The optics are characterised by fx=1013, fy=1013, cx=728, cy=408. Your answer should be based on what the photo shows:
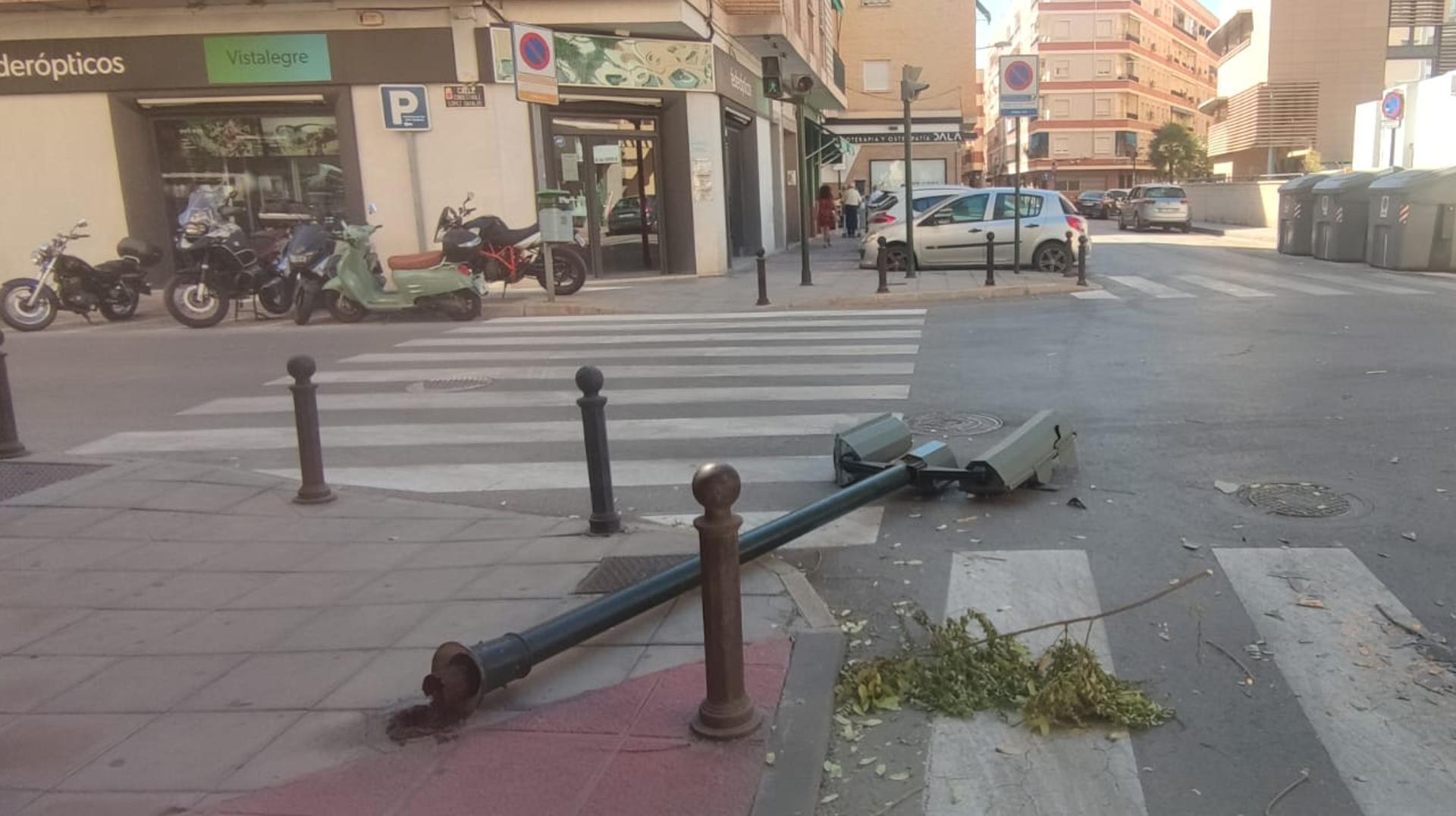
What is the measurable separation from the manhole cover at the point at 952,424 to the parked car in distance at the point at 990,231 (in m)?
10.8

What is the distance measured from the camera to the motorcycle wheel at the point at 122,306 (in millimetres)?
14562

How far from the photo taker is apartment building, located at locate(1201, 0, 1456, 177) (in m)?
51.3

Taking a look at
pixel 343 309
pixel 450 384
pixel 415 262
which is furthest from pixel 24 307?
pixel 450 384

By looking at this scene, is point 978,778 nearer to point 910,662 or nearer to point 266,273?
point 910,662

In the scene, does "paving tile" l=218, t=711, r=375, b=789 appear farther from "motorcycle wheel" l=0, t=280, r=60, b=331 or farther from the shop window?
the shop window

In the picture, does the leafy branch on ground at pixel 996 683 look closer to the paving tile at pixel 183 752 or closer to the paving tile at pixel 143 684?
the paving tile at pixel 183 752

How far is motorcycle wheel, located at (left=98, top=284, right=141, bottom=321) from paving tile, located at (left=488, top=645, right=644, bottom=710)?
13.8m

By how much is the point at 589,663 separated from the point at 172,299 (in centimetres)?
1259

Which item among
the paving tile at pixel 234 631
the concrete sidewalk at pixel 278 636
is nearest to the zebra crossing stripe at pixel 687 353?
the concrete sidewalk at pixel 278 636

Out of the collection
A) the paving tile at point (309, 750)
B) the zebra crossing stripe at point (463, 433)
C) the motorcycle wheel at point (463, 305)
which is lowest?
the paving tile at point (309, 750)

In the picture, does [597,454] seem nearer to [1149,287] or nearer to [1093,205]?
[1149,287]

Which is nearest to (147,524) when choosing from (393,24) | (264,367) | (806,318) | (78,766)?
(78,766)

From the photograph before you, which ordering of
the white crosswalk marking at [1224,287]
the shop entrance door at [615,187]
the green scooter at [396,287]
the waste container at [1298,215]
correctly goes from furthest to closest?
the waste container at [1298,215] < the shop entrance door at [615,187] < the white crosswalk marking at [1224,287] < the green scooter at [396,287]

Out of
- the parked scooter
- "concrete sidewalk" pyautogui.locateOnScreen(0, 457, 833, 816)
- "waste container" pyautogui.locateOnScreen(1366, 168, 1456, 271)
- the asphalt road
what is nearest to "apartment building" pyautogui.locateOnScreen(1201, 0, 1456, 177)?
"waste container" pyautogui.locateOnScreen(1366, 168, 1456, 271)
